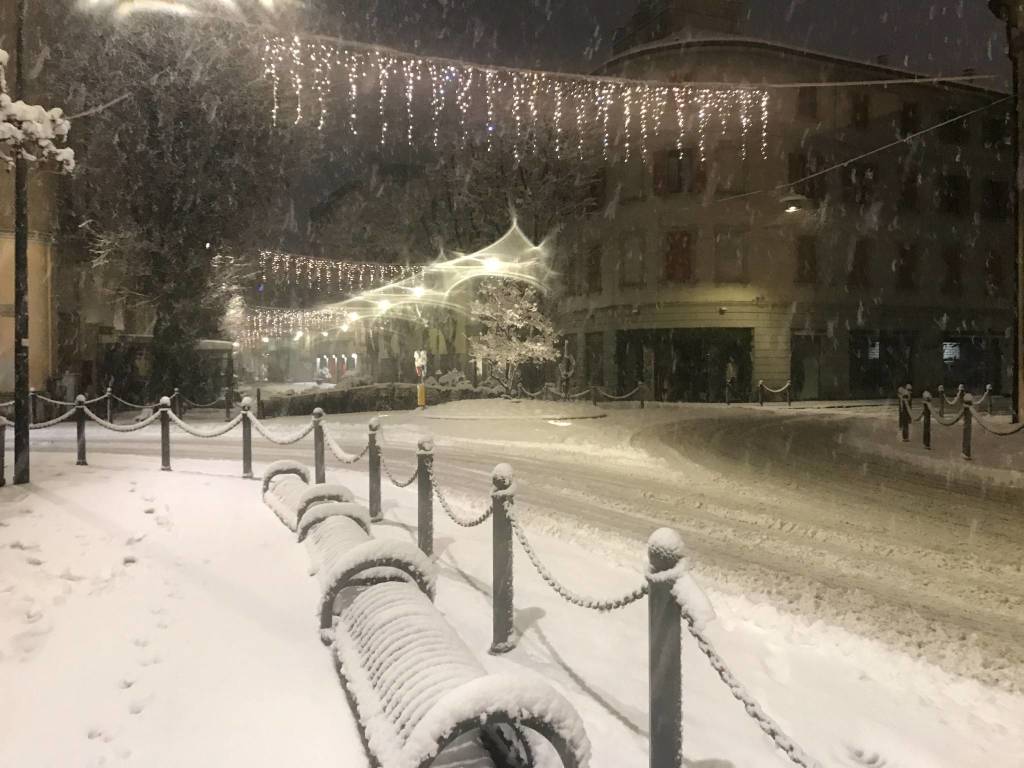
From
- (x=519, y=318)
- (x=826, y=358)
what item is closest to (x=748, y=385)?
(x=826, y=358)

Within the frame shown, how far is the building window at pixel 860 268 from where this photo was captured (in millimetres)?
33031

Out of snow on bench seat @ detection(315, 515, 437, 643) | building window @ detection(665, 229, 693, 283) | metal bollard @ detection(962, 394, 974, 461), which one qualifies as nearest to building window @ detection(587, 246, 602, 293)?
building window @ detection(665, 229, 693, 283)

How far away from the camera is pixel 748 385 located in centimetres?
3169

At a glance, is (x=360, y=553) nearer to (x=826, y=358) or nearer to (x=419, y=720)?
(x=419, y=720)

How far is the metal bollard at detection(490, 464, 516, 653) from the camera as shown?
4859mm

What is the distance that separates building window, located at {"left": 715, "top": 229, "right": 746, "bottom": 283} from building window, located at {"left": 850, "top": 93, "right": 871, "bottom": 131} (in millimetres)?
7726

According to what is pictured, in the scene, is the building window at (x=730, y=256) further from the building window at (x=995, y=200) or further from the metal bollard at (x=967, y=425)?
the metal bollard at (x=967, y=425)

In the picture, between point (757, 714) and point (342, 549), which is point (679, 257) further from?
point (757, 714)

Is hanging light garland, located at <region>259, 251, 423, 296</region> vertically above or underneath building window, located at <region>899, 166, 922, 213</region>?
underneath

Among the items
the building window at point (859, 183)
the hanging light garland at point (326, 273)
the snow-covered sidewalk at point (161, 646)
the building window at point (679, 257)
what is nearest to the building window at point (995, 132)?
the building window at point (859, 183)

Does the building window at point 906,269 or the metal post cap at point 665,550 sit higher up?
the building window at point 906,269

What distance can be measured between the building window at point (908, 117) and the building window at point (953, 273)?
5.85 meters

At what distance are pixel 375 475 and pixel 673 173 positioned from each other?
89.2ft

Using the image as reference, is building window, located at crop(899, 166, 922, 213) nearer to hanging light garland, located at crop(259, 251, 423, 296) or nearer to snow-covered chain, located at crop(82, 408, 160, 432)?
hanging light garland, located at crop(259, 251, 423, 296)
